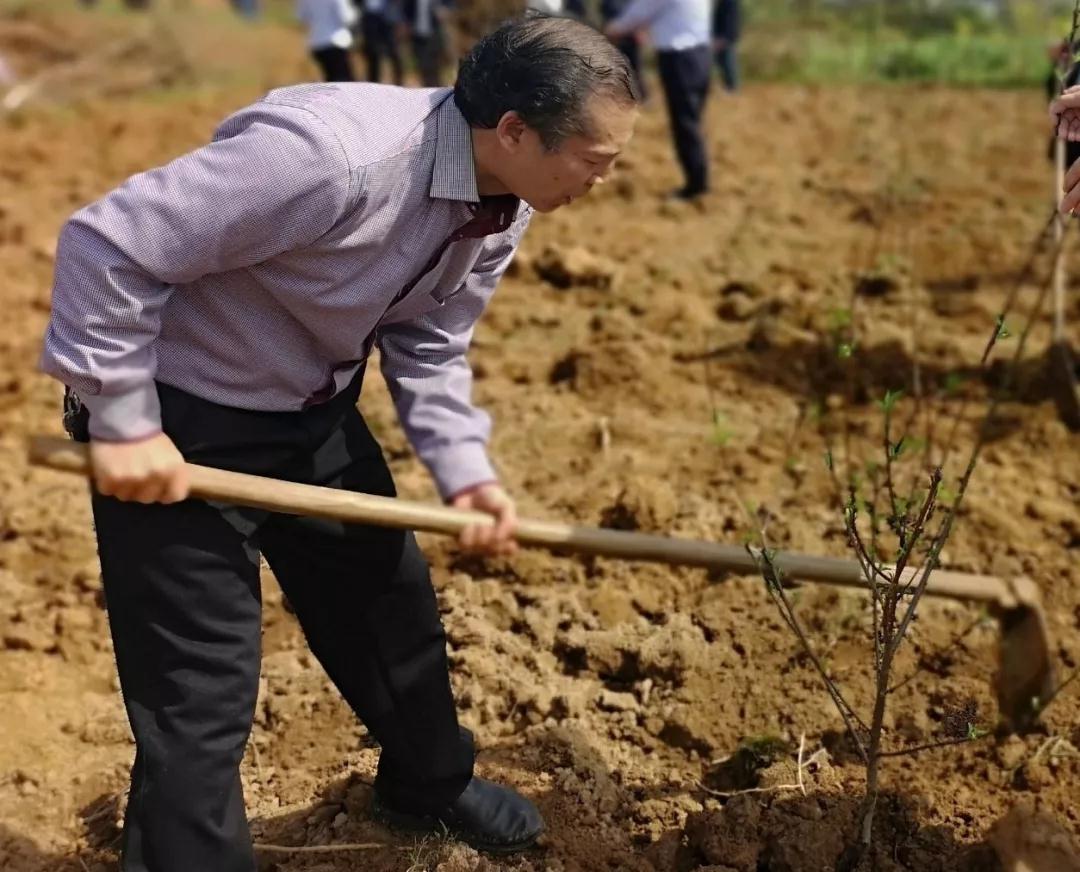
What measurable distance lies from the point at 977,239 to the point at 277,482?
523 cm

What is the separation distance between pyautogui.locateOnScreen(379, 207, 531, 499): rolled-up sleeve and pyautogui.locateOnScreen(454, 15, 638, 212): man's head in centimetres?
35

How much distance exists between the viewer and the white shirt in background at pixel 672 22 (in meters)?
6.56

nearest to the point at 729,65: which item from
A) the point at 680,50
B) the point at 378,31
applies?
the point at 378,31

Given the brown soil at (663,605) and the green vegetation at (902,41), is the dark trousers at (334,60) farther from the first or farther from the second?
the green vegetation at (902,41)

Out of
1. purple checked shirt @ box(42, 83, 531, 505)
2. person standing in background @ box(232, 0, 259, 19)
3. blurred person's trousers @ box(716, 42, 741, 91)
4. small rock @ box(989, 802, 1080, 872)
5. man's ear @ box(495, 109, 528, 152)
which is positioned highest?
man's ear @ box(495, 109, 528, 152)

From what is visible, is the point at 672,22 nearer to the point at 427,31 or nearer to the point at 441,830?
the point at 427,31

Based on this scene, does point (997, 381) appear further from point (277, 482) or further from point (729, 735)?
point (277, 482)

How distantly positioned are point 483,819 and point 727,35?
9.21m

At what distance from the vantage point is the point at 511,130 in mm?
1705

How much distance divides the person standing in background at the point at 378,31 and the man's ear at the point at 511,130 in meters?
8.72

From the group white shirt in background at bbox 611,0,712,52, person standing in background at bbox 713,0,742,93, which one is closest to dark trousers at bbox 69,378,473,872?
white shirt in background at bbox 611,0,712,52

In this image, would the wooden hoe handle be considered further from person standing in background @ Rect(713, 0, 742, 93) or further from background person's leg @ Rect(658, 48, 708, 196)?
person standing in background @ Rect(713, 0, 742, 93)

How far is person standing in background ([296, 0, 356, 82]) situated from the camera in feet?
26.9

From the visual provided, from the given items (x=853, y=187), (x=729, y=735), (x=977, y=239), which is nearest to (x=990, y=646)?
(x=729, y=735)
